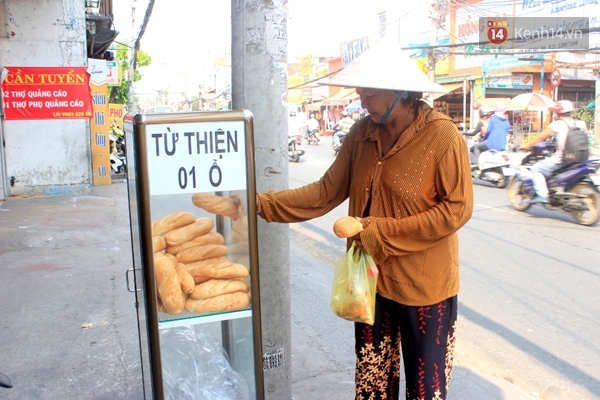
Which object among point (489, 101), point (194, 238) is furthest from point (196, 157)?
point (489, 101)

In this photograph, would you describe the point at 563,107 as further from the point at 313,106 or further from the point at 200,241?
the point at 313,106

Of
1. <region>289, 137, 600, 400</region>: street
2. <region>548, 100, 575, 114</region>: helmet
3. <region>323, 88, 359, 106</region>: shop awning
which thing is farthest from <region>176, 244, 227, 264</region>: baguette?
<region>323, 88, 359, 106</region>: shop awning

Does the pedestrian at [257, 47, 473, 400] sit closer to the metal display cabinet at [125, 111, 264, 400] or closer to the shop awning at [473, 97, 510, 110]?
the metal display cabinet at [125, 111, 264, 400]

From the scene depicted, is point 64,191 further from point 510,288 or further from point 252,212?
point 252,212

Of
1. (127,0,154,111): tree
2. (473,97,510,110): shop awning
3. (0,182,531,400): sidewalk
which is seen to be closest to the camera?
(0,182,531,400): sidewalk

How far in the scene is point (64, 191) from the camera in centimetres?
1078

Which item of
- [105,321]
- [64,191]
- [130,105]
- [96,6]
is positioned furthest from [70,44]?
[130,105]

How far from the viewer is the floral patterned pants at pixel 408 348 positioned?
2.31 metres

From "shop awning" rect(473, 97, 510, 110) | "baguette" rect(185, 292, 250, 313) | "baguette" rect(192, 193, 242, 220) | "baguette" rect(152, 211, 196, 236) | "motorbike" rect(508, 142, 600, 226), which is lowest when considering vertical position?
"motorbike" rect(508, 142, 600, 226)

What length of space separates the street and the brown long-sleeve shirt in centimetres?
145

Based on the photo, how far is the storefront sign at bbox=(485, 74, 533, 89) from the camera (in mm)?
24516

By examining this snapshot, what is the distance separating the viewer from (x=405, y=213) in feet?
7.48

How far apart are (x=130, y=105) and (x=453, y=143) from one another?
3020cm

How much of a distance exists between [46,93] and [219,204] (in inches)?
370
